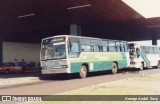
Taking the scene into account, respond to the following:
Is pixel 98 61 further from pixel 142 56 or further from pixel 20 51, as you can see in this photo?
pixel 20 51

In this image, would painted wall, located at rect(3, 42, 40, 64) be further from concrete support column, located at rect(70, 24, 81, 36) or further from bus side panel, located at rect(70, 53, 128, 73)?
bus side panel, located at rect(70, 53, 128, 73)

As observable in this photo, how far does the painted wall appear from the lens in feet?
147

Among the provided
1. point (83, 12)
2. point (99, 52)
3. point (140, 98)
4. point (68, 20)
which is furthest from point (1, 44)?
point (140, 98)

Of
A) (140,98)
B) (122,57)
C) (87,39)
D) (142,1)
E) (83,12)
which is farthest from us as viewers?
(142,1)

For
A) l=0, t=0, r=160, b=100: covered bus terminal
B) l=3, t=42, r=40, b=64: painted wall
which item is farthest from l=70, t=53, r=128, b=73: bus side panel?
l=3, t=42, r=40, b=64: painted wall

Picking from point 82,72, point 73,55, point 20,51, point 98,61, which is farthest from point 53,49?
point 20,51

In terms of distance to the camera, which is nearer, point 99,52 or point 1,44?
point 99,52

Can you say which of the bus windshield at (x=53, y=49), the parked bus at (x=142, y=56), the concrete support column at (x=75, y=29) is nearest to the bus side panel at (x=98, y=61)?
the bus windshield at (x=53, y=49)

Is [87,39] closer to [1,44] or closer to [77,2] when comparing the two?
[77,2]

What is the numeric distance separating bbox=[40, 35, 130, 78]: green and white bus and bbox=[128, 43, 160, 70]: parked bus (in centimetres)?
616

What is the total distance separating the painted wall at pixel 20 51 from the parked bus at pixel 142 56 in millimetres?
19430

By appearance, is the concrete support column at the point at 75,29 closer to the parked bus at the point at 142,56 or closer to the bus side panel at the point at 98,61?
the parked bus at the point at 142,56

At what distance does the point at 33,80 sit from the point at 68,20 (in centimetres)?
1521

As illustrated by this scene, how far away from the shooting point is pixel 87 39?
24016 mm
